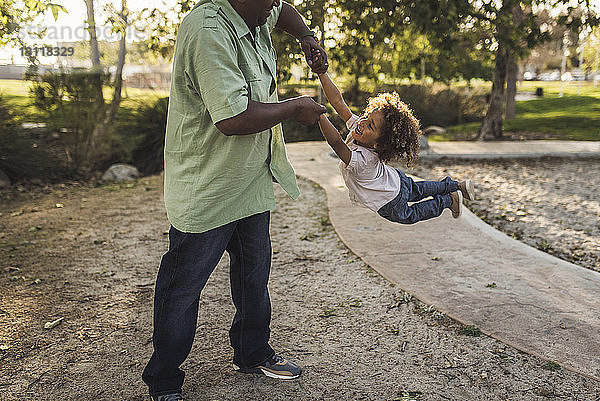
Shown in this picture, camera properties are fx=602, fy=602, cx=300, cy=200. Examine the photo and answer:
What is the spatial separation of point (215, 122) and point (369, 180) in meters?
1.35

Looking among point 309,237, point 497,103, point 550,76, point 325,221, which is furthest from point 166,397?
point 550,76

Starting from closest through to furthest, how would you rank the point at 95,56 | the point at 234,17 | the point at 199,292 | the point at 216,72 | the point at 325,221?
the point at 216,72, the point at 234,17, the point at 199,292, the point at 325,221, the point at 95,56

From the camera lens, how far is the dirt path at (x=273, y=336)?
2.83 m

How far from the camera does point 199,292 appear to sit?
8.14 feet

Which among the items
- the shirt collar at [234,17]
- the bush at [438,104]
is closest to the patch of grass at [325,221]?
the shirt collar at [234,17]

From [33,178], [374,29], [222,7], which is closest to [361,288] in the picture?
[222,7]

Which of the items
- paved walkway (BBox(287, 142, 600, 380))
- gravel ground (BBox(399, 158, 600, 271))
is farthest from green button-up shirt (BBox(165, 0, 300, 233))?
gravel ground (BBox(399, 158, 600, 271))

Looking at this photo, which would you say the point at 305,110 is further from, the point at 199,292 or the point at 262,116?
the point at 199,292

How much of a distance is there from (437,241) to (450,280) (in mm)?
914

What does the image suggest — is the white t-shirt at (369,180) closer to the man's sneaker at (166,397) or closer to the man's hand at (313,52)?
the man's hand at (313,52)

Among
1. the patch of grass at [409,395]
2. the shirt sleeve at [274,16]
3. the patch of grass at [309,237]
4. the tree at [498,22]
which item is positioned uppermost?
the tree at [498,22]

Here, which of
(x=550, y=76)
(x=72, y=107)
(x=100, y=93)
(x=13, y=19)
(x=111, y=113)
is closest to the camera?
(x=13, y=19)

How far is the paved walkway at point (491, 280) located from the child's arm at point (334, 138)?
49.5 inches

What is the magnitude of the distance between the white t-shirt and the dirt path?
80 centimetres
